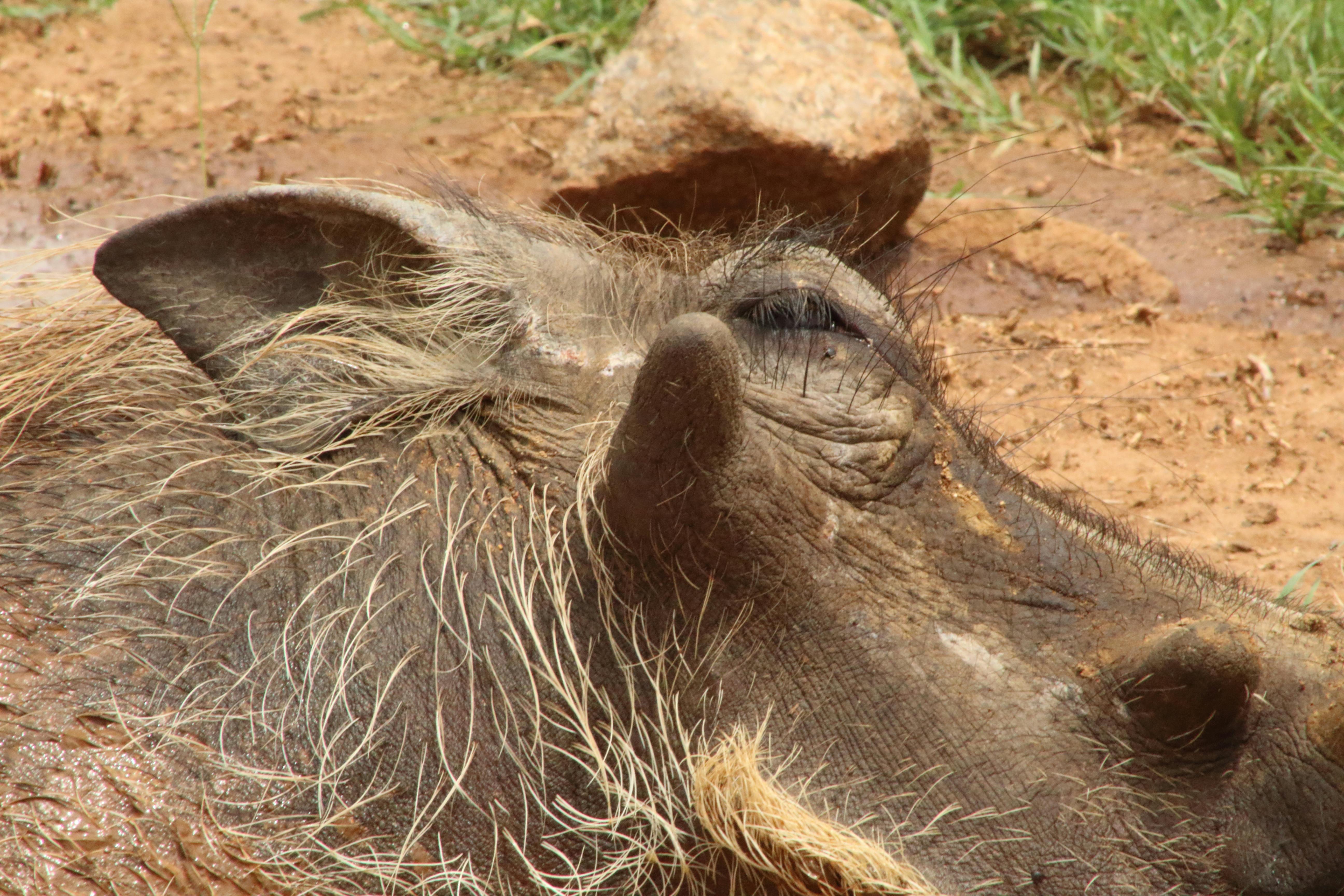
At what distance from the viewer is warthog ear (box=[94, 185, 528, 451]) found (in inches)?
76.8

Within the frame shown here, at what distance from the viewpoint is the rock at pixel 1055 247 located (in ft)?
15.2

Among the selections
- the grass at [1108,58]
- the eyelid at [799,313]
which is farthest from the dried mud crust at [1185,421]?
the eyelid at [799,313]

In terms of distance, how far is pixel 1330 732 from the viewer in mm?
1610

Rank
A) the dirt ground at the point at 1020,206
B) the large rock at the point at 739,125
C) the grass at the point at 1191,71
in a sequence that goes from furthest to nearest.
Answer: the grass at the point at 1191,71, the large rock at the point at 739,125, the dirt ground at the point at 1020,206

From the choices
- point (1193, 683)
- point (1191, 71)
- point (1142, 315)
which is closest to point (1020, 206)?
point (1142, 315)

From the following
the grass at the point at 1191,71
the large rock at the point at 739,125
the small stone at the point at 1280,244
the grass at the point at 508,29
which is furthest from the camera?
the grass at the point at 508,29

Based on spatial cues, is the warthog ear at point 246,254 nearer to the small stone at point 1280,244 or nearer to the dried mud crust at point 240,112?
the dried mud crust at point 240,112

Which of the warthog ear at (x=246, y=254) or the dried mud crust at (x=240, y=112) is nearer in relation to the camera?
the warthog ear at (x=246, y=254)

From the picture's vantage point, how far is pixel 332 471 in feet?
6.22

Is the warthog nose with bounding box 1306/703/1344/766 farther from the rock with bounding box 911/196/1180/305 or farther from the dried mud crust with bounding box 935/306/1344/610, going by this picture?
the rock with bounding box 911/196/1180/305

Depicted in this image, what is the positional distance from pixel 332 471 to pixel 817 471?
692mm

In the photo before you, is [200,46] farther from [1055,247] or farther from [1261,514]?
[1261,514]

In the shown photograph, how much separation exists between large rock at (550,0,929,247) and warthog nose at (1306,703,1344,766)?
9.45 ft

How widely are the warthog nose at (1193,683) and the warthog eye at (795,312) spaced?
0.60 m
